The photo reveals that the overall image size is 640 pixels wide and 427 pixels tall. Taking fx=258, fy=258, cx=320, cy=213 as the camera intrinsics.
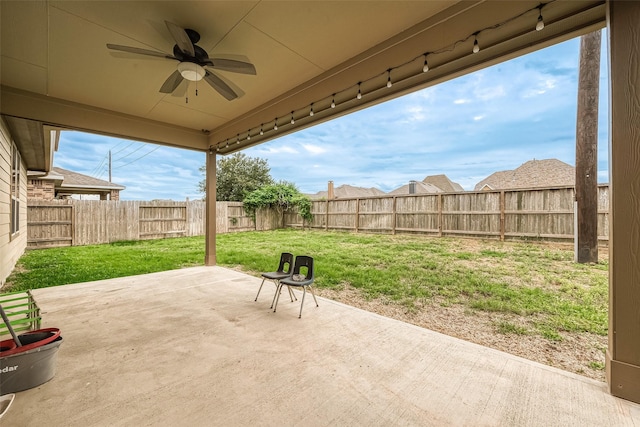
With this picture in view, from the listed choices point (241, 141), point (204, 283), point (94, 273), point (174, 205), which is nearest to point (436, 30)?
point (241, 141)

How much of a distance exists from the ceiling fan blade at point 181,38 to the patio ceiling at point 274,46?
8.4 inches

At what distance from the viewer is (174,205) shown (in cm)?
934

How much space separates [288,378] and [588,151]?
591 centimetres

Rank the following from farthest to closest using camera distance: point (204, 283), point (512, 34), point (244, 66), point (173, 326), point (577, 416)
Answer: point (204, 283) < point (173, 326) < point (244, 66) < point (512, 34) < point (577, 416)

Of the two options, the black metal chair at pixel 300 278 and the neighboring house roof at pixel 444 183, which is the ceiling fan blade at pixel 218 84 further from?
the neighboring house roof at pixel 444 183

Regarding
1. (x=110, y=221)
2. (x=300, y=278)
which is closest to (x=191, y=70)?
(x=300, y=278)

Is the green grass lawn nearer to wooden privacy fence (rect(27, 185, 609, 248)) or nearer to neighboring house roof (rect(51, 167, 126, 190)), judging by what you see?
wooden privacy fence (rect(27, 185, 609, 248))

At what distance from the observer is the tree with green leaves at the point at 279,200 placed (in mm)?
11211

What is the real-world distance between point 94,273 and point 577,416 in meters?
6.12

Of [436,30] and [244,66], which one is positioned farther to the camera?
[244,66]

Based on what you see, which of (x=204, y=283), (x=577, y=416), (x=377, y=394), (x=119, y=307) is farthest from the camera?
(x=204, y=283)

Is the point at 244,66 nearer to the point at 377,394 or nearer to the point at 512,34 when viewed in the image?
the point at 512,34

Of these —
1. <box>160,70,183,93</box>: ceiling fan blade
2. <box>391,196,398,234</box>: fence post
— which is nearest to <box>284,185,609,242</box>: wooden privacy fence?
<box>391,196,398,234</box>: fence post

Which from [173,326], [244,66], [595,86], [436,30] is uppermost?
[595,86]
